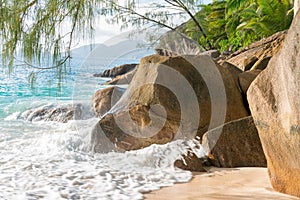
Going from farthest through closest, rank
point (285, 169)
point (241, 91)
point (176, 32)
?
point (176, 32)
point (241, 91)
point (285, 169)

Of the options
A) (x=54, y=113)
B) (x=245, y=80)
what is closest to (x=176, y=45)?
(x=54, y=113)

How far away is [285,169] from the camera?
1.96 m

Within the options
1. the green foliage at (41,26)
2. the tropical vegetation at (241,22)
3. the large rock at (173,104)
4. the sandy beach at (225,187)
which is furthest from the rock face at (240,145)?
the tropical vegetation at (241,22)

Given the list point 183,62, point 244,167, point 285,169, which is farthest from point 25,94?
point 285,169

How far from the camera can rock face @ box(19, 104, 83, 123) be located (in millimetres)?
6266

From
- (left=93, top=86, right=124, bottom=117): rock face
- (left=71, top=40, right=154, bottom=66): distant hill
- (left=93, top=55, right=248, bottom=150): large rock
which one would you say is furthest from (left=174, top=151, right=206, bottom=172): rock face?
(left=93, top=86, right=124, bottom=117): rock face

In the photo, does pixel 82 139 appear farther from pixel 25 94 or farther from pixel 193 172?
pixel 25 94

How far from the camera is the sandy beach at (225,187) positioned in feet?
6.75

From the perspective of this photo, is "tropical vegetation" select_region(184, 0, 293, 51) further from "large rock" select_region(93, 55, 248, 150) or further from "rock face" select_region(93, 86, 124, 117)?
"large rock" select_region(93, 55, 248, 150)

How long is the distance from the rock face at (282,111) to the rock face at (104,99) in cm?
314

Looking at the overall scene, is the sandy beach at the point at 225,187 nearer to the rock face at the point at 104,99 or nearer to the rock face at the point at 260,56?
the rock face at the point at 260,56

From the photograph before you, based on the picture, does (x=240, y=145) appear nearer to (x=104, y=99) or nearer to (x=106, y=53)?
(x=106, y=53)

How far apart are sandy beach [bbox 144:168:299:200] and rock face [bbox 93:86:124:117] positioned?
268cm

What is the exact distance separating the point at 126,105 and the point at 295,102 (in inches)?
70.8
